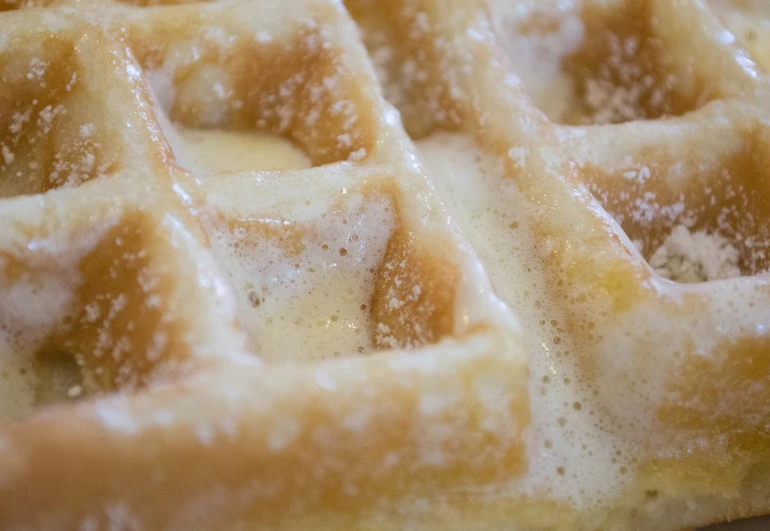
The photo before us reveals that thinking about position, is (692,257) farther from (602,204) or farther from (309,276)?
(309,276)

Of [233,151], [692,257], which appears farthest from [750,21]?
[233,151]

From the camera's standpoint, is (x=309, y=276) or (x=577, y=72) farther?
(x=577, y=72)

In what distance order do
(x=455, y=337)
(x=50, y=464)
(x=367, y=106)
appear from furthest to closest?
(x=367, y=106), (x=455, y=337), (x=50, y=464)

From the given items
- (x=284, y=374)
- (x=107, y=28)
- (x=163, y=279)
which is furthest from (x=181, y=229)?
(x=107, y=28)

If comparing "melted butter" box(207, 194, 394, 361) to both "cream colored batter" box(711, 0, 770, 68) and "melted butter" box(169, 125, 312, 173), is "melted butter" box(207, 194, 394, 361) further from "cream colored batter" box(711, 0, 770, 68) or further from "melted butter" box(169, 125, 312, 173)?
"cream colored batter" box(711, 0, 770, 68)

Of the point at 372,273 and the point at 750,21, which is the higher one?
the point at 750,21

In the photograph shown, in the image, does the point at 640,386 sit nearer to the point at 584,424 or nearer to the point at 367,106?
the point at 584,424
